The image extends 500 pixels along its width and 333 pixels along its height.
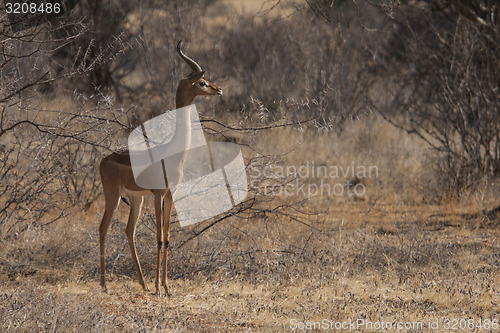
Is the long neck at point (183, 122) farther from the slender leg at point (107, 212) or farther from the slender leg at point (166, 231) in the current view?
the slender leg at point (107, 212)

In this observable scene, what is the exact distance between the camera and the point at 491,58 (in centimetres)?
951

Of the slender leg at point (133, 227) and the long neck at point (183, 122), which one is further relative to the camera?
the slender leg at point (133, 227)

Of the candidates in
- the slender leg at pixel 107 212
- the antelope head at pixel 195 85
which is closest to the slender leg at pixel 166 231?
Result: the slender leg at pixel 107 212

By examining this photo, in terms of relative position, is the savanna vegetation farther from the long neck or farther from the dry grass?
the long neck

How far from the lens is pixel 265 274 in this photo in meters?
6.38

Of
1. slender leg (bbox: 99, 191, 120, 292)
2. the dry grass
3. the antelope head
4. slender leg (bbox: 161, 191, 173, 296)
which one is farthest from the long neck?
the dry grass

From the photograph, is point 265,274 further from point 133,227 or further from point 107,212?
point 107,212

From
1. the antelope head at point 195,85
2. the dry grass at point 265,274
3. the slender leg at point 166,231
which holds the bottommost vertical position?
the dry grass at point 265,274

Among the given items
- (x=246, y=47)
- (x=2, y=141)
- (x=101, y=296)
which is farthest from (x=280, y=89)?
(x=101, y=296)

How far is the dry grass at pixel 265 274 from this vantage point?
5188 millimetres

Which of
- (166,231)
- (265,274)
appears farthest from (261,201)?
(166,231)

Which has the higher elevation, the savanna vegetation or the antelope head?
the antelope head

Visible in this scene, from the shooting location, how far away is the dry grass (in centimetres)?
519

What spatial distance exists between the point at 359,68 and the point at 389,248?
8.85 metres
